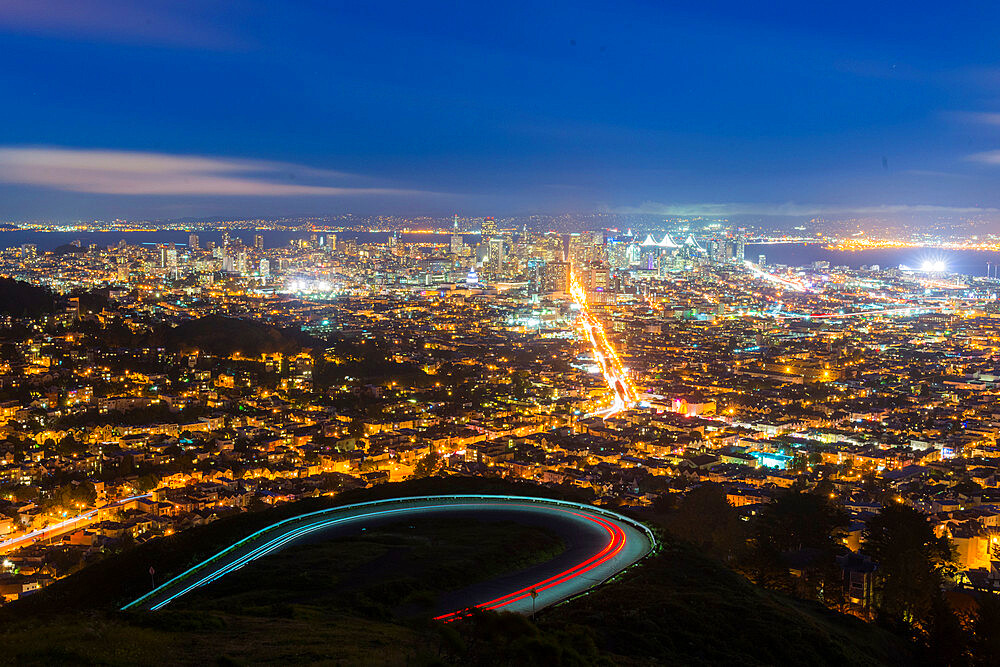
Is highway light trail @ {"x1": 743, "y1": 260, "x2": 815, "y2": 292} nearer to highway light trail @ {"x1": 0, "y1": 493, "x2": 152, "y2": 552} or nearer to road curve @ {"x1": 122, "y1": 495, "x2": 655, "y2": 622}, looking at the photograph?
highway light trail @ {"x1": 0, "y1": 493, "x2": 152, "y2": 552}

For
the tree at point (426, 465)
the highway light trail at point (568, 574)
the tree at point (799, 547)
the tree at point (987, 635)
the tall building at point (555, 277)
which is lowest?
the tree at point (426, 465)

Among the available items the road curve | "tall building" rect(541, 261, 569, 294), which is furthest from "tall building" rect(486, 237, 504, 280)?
the road curve

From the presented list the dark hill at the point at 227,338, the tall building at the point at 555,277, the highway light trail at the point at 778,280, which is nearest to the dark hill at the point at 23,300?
the dark hill at the point at 227,338

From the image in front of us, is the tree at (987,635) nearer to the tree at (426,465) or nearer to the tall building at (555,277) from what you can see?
the tree at (426,465)

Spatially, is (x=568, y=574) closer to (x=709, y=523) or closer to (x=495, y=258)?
(x=709, y=523)

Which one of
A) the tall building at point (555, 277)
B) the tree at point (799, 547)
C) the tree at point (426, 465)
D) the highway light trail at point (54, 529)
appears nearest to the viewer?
the tree at point (799, 547)

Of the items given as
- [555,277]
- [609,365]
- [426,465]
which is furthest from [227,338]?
[555,277]
